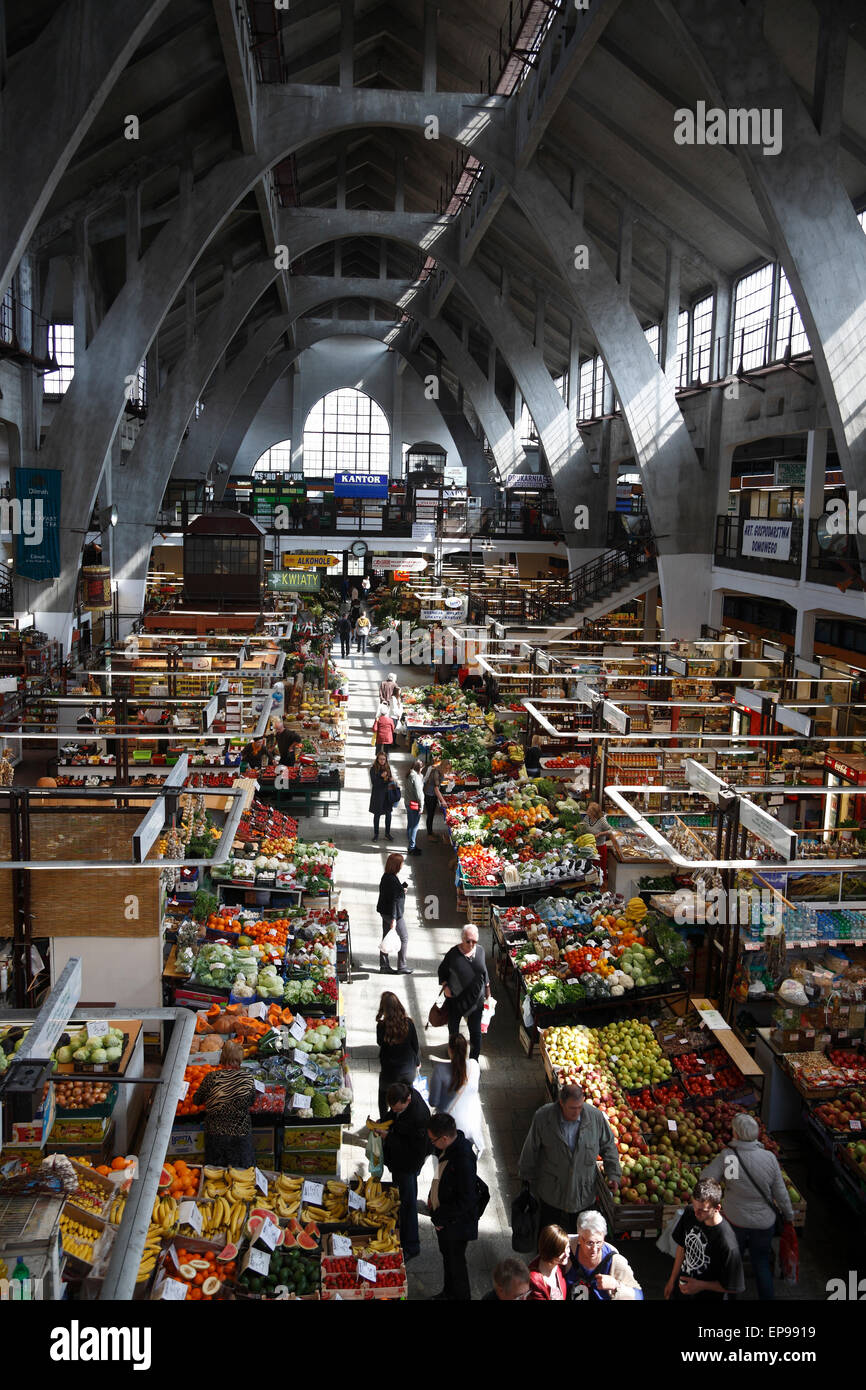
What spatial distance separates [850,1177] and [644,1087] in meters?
1.28

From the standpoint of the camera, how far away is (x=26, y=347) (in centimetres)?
2069

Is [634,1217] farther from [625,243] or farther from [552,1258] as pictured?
[625,243]

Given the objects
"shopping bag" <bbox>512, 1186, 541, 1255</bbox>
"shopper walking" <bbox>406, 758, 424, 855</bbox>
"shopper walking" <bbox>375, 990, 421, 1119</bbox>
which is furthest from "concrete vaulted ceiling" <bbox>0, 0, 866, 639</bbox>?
"shopping bag" <bbox>512, 1186, 541, 1255</bbox>

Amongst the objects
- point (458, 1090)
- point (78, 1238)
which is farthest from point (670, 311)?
point (78, 1238)

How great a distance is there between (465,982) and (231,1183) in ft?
7.41

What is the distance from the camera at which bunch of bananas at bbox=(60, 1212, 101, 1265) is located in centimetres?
406

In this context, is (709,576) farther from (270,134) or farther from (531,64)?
(270,134)

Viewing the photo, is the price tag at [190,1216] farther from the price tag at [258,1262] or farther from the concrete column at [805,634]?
the concrete column at [805,634]

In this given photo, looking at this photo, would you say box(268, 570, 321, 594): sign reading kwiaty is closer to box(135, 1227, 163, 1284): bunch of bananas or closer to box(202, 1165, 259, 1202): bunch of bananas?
box(202, 1165, 259, 1202): bunch of bananas

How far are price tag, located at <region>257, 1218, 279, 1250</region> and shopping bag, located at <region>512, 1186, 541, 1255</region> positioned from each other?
1237 millimetres

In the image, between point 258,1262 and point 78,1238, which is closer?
point 78,1238

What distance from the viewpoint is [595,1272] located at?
4.61 m
